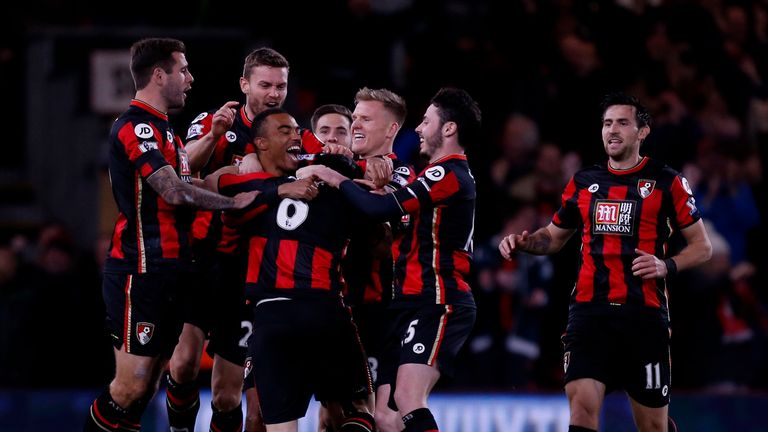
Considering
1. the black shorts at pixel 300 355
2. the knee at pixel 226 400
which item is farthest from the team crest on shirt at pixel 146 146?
the knee at pixel 226 400

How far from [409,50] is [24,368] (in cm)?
524

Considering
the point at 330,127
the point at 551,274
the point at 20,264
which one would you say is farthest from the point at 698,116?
the point at 20,264

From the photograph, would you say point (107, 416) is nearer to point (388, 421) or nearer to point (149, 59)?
point (388, 421)

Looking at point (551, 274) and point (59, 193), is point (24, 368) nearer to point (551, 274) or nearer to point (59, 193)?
point (59, 193)

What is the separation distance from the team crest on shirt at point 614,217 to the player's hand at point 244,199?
2.02 metres

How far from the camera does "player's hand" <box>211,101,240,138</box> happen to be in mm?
7258

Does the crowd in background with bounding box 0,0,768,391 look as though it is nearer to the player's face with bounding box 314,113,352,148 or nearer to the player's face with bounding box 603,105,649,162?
the player's face with bounding box 314,113,352,148

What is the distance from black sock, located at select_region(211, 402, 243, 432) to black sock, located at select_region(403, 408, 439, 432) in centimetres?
147

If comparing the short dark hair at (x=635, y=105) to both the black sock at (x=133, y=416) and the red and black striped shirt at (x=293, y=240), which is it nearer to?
the red and black striped shirt at (x=293, y=240)

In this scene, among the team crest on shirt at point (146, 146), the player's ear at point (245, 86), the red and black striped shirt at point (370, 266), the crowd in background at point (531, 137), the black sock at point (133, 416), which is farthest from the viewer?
the crowd in background at point (531, 137)

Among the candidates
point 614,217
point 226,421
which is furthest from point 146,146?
point 614,217

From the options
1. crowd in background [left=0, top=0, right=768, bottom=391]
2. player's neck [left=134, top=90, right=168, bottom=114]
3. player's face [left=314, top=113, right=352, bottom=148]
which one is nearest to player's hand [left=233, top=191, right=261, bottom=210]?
player's neck [left=134, top=90, right=168, bottom=114]

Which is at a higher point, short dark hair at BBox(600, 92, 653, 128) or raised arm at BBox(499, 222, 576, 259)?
short dark hair at BBox(600, 92, 653, 128)

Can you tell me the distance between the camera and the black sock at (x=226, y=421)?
26.2ft
